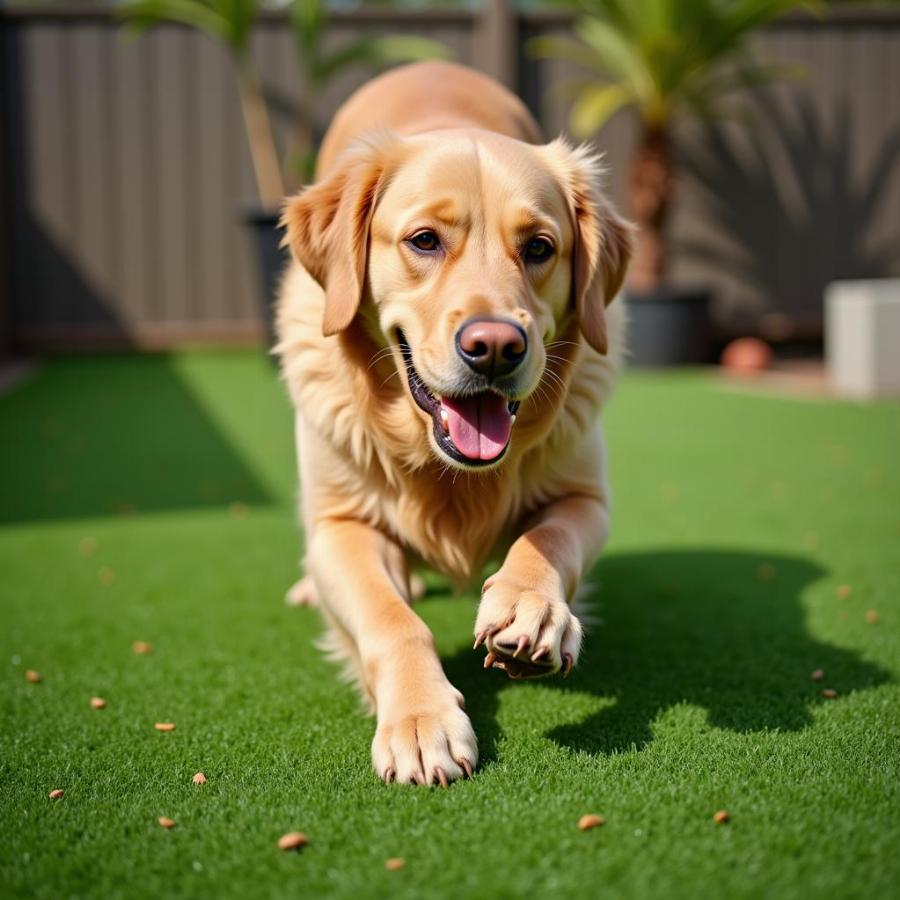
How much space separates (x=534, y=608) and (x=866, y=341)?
6.24 meters

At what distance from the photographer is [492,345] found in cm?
219

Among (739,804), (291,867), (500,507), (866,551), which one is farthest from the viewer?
(866,551)

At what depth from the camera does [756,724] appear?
225 cm

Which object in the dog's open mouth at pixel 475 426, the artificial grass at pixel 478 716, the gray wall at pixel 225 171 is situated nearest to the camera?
the artificial grass at pixel 478 716

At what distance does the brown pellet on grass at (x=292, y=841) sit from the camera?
5.61 feet

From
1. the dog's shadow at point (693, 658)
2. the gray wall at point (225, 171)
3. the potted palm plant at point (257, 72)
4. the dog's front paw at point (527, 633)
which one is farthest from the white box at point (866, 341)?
the dog's front paw at point (527, 633)

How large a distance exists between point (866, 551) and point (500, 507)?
5.48 feet

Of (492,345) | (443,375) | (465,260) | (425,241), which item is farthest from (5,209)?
(492,345)

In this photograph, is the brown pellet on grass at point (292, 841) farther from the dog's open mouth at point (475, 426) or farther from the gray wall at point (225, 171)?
the gray wall at point (225, 171)

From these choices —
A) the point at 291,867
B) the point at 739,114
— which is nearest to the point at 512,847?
the point at 291,867

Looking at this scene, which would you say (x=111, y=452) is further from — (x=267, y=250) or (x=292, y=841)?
(x=292, y=841)

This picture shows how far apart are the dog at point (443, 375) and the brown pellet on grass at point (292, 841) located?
41 cm

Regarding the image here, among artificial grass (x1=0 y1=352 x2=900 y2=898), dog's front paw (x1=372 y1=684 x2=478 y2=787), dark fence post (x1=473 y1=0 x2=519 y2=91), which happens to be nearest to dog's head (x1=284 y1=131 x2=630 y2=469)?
dog's front paw (x1=372 y1=684 x2=478 y2=787)

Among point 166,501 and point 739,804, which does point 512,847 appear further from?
point 166,501
